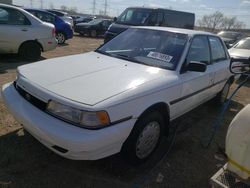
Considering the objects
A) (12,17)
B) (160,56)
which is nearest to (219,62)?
(160,56)

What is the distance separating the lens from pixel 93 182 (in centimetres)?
281

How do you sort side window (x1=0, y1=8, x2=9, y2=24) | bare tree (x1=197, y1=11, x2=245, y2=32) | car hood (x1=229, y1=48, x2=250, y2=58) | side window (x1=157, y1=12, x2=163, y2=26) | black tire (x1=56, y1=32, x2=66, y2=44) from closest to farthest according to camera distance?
side window (x1=0, y1=8, x2=9, y2=24), car hood (x1=229, y1=48, x2=250, y2=58), side window (x1=157, y1=12, x2=163, y2=26), black tire (x1=56, y1=32, x2=66, y2=44), bare tree (x1=197, y1=11, x2=245, y2=32)

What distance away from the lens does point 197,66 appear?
3.43m

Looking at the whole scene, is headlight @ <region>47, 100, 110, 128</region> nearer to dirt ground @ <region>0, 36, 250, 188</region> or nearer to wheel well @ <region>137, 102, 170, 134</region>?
wheel well @ <region>137, 102, 170, 134</region>

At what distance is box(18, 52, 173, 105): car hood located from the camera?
2.61 meters

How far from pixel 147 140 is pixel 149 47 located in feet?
4.59

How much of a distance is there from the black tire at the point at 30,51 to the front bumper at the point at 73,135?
540 cm

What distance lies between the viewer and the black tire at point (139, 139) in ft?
9.36

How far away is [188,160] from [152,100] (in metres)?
1.07

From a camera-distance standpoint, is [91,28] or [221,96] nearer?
[221,96]

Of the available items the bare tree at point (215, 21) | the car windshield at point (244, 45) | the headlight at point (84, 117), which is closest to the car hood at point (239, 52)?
the car windshield at point (244, 45)

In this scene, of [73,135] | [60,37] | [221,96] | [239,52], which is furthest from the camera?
[60,37]

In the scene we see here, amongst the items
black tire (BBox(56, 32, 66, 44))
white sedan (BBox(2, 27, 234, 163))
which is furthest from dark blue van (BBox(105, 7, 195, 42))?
white sedan (BBox(2, 27, 234, 163))

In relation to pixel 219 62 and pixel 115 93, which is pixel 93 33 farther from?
pixel 115 93
